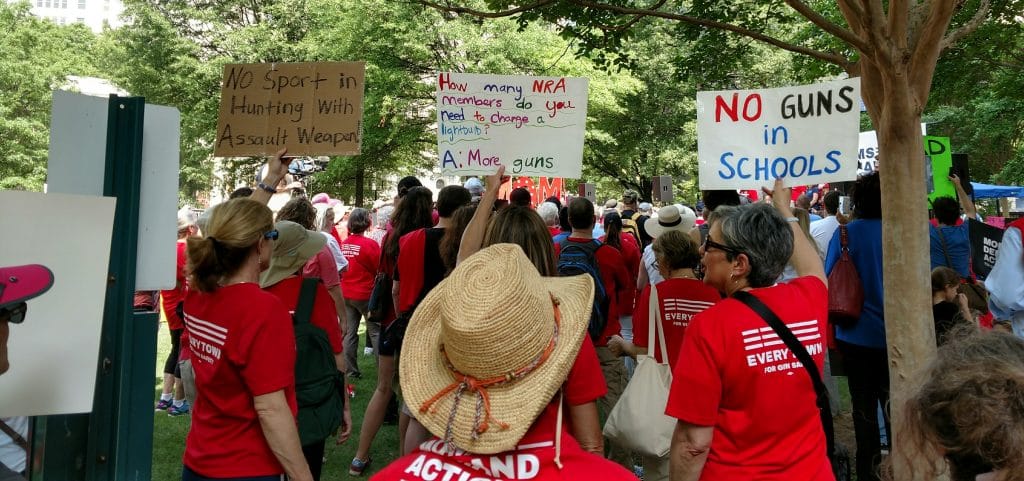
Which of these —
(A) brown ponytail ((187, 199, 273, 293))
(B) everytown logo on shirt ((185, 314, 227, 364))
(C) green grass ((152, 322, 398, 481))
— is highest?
(A) brown ponytail ((187, 199, 273, 293))

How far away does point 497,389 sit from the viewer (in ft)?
6.10

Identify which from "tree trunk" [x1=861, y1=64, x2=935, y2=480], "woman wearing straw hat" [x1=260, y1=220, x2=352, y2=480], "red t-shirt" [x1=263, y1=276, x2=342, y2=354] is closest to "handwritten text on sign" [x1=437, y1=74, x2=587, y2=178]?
"woman wearing straw hat" [x1=260, y1=220, x2=352, y2=480]

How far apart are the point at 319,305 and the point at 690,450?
1.77m

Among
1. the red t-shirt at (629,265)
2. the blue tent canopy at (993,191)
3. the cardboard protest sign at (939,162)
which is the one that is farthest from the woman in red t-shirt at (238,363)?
the blue tent canopy at (993,191)

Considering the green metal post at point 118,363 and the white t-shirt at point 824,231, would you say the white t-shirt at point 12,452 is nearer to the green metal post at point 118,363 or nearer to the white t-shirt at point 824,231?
the green metal post at point 118,363

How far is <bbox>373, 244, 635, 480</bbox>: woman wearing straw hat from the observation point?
5.88 feet

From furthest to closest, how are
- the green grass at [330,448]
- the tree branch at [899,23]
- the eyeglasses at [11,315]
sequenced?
the green grass at [330,448], the tree branch at [899,23], the eyeglasses at [11,315]

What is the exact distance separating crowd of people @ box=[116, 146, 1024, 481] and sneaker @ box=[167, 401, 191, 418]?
310 centimetres

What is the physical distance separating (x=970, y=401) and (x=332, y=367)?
2488mm

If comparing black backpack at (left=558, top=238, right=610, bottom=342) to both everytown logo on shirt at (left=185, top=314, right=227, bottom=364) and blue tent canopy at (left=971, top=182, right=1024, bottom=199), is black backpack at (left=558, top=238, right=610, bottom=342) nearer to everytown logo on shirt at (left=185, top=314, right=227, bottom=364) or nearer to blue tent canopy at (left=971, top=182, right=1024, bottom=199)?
everytown logo on shirt at (left=185, top=314, right=227, bottom=364)

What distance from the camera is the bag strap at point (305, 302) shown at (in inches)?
135

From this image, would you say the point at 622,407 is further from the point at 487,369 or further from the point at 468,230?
the point at 487,369

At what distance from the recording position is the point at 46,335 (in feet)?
7.72

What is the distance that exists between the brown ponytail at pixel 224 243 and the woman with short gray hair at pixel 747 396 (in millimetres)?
1569
